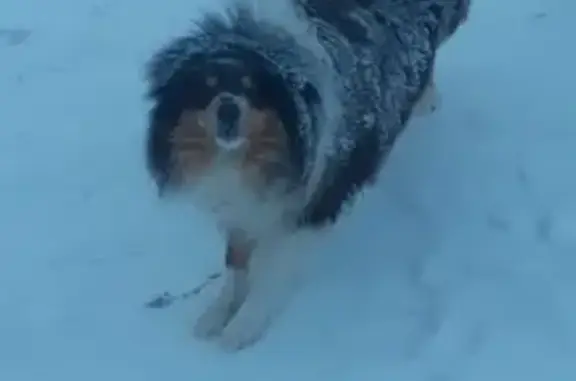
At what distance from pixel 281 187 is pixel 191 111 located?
36 cm

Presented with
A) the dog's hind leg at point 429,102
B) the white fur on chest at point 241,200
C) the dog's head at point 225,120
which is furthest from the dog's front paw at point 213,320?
the dog's hind leg at point 429,102

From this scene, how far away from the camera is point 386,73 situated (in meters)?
3.52

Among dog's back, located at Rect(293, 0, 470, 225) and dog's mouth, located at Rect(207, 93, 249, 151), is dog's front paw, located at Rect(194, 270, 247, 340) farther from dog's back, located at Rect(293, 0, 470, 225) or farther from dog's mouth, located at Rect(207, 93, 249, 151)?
dog's mouth, located at Rect(207, 93, 249, 151)

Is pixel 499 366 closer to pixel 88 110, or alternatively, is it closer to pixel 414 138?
pixel 414 138

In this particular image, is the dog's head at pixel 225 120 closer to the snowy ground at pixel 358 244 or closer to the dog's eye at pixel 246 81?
the dog's eye at pixel 246 81

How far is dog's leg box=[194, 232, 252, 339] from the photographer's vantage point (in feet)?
11.6

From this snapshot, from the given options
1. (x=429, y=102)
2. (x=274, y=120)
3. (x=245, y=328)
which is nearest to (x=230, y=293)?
(x=245, y=328)

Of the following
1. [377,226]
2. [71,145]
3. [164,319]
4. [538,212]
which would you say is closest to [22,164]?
[71,145]

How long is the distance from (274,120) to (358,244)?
0.86m

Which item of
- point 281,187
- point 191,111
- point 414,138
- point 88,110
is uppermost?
point 191,111

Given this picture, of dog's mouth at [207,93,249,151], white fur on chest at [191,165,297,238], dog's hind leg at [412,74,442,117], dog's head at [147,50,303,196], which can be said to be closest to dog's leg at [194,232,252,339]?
white fur on chest at [191,165,297,238]

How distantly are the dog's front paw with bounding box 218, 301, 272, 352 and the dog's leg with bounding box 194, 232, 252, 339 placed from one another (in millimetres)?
46

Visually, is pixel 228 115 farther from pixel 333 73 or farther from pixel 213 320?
pixel 213 320

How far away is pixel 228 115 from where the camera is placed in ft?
9.89
